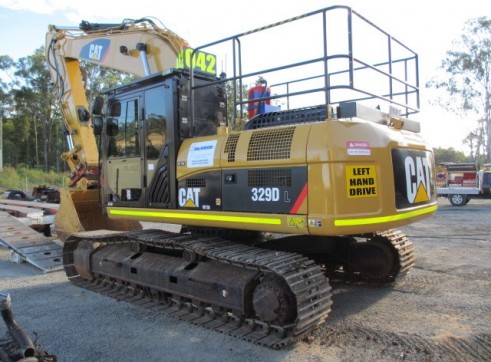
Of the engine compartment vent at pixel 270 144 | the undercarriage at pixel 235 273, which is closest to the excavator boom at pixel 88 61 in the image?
the undercarriage at pixel 235 273

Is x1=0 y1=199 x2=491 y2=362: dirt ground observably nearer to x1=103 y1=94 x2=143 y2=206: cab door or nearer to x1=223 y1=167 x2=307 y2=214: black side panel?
x1=223 y1=167 x2=307 y2=214: black side panel

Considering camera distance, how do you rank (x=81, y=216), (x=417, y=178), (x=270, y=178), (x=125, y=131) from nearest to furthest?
(x=270, y=178) → (x=417, y=178) → (x=125, y=131) → (x=81, y=216)

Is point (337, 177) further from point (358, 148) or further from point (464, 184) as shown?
point (464, 184)

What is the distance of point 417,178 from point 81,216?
5.59 m

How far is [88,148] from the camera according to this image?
28.1 ft

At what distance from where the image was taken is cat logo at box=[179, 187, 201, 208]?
5031 millimetres

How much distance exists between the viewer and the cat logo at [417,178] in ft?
15.0

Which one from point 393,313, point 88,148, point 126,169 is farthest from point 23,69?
point 393,313

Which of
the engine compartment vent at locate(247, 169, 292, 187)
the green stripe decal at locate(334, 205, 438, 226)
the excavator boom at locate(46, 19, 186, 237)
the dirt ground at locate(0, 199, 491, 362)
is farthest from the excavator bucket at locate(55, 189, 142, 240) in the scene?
the green stripe decal at locate(334, 205, 438, 226)

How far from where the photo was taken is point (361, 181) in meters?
4.05

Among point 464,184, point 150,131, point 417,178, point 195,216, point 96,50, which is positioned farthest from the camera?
point 464,184

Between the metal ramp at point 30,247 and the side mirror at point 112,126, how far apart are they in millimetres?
2692

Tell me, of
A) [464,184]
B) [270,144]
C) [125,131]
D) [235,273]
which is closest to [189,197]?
[235,273]

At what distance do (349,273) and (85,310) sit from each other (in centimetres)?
354
